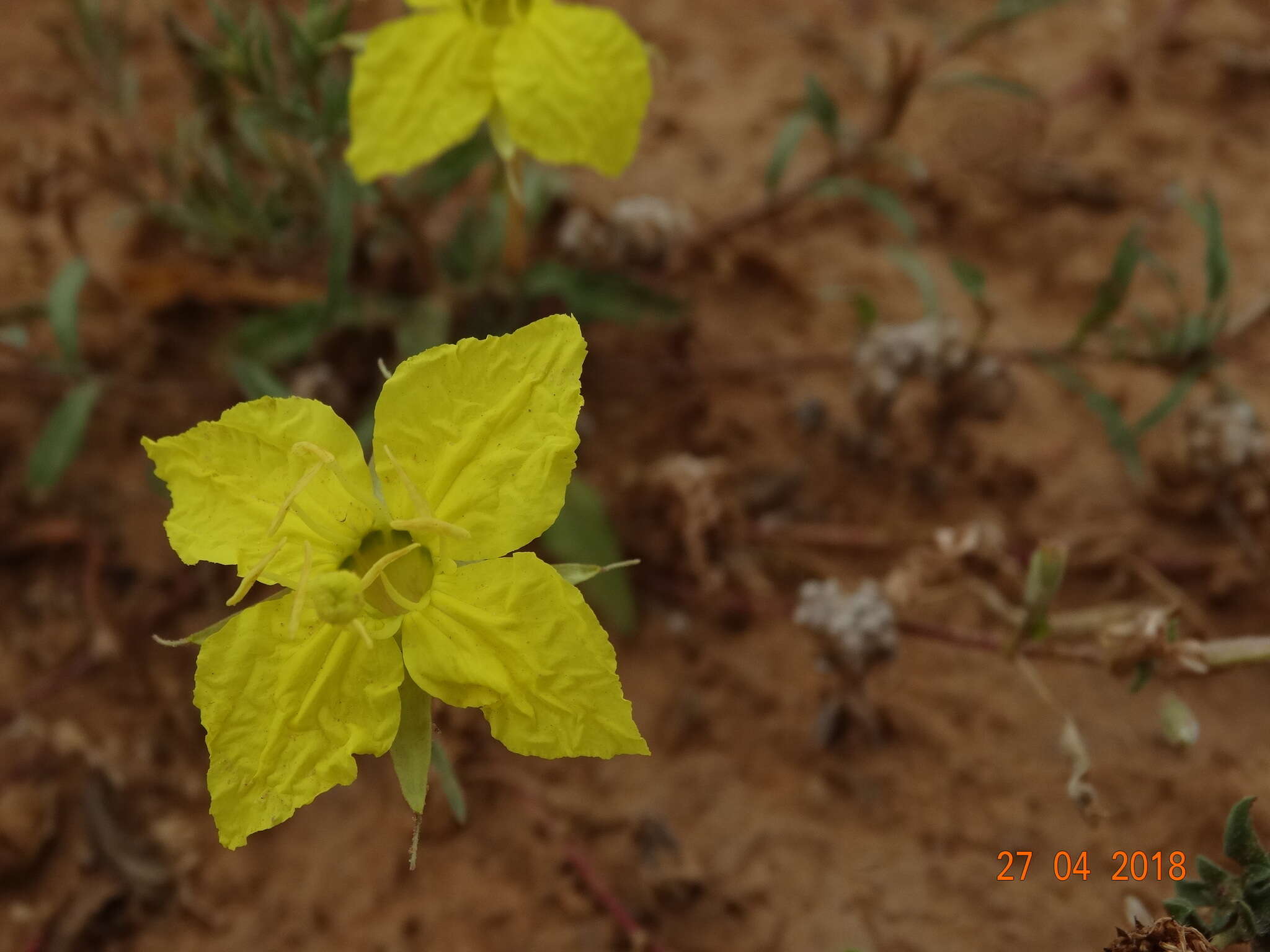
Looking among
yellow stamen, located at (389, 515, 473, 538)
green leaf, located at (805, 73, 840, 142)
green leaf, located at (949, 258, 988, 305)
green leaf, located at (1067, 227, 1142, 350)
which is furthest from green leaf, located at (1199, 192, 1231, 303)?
yellow stamen, located at (389, 515, 473, 538)

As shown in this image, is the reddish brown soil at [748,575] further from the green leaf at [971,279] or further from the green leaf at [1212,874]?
the green leaf at [971,279]

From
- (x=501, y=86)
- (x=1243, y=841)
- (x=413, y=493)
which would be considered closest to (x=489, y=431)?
(x=413, y=493)

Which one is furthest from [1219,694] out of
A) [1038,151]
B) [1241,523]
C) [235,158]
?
[235,158]

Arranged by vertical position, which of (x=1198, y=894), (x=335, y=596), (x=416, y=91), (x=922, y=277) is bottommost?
(x=1198, y=894)

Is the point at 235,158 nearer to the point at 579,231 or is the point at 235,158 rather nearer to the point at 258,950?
the point at 579,231

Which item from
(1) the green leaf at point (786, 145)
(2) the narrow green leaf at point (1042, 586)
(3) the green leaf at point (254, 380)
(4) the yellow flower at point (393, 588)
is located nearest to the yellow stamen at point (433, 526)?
(4) the yellow flower at point (393, 588)

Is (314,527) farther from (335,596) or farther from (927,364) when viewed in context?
(927,364)

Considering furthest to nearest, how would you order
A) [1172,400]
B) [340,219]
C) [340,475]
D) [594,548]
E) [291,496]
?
[594,548] → [1172,400] → [340,219] → [340,475] → [291,496]
